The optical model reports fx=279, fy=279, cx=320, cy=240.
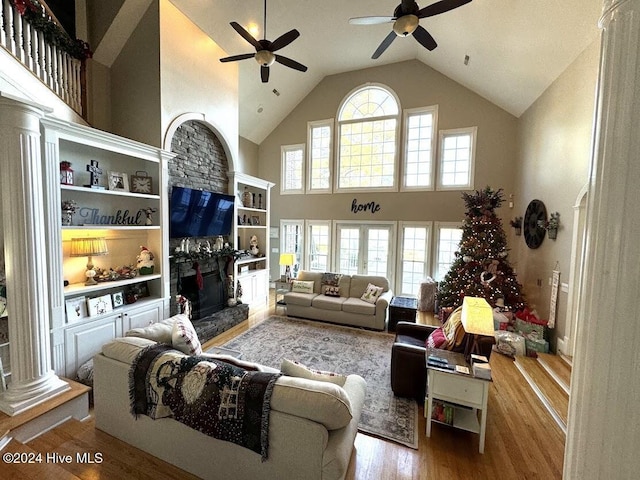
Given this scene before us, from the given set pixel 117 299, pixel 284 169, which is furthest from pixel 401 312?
pixel 284 169

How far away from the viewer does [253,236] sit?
6949 millimetres

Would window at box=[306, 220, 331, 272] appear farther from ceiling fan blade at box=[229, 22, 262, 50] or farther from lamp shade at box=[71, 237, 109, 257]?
lamp shade at box=[71, 237, 109, 257]

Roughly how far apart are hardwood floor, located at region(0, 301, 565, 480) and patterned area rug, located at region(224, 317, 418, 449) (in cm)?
16

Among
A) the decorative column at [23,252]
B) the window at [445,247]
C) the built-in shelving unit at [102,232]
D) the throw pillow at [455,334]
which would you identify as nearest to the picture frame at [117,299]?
the built-in shelving unit at [102,232]

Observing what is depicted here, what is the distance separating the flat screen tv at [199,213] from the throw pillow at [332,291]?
237cm

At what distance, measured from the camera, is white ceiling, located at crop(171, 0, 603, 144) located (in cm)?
360

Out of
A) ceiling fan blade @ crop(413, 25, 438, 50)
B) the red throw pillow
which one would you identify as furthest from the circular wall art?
ceiling fan blade @ crop(413, 25, 438, 50)

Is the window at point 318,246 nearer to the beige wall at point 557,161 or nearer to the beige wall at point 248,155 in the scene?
the beige wall at point 248,155

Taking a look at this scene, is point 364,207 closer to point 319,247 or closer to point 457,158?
point 319,247

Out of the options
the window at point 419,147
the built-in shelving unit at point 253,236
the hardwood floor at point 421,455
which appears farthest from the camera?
the window at point 419,147

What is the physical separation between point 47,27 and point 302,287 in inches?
206

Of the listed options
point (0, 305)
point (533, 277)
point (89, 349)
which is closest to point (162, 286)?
point (89, 349)

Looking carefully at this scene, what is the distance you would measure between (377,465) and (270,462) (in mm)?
1013

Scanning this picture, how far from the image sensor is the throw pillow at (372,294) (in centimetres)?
548
